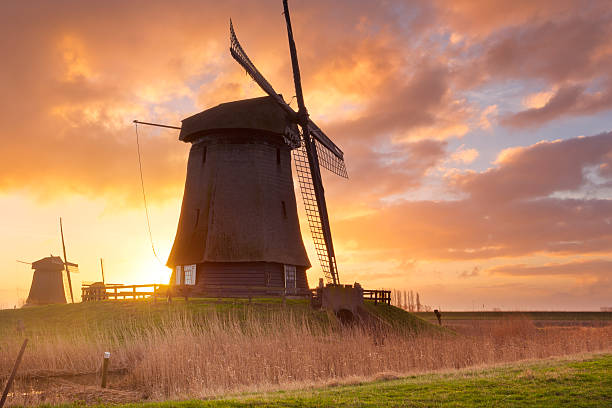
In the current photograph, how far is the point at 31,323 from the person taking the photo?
2619 cm

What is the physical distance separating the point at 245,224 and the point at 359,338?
10.8 meters

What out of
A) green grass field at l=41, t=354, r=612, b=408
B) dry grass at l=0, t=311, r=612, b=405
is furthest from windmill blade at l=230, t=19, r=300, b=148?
green grass field at l=41, t=354, r=612, b=408

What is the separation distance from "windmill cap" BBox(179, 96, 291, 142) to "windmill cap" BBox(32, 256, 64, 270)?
90.2 feet

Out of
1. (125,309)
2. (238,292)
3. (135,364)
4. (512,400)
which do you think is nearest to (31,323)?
(125,309)

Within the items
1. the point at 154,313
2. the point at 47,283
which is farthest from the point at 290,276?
the point at 47,283

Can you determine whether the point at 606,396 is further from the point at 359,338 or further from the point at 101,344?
the point at 101,344

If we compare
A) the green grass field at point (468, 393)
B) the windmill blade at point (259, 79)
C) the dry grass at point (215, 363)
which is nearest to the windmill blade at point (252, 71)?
the windmill blade at point (259, 79)

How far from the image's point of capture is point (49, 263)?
50.3m

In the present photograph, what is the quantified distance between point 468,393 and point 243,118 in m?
19.4

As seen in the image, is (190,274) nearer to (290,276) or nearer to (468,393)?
(290,276)

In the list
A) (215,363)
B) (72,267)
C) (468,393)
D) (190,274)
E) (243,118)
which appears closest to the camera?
(468,393)

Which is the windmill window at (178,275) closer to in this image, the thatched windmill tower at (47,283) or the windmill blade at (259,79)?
the windmill blade at (259,79)

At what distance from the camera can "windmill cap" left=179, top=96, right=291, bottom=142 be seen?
90.9 feet

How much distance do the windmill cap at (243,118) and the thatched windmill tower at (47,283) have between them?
27774 millimetres
